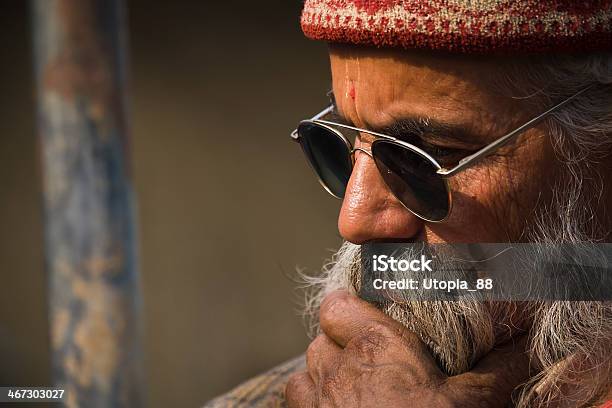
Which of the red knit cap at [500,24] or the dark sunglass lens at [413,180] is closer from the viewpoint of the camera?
the red knit cap at [500,24]

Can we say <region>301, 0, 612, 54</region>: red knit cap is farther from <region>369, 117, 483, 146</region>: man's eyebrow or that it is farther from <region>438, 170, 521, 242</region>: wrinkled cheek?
<region>438, 170, 521, 242</region>: wrinkled cheek

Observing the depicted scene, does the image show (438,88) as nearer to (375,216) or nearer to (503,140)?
(503,140)

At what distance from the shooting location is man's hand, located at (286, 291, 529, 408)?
6.17 ft

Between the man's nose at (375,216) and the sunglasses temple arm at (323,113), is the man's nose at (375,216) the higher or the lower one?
the lower one

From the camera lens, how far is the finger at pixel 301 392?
6.86 feet

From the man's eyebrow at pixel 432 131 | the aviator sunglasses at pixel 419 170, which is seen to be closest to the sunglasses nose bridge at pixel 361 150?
the aviator sunglasses at pixel 419 170

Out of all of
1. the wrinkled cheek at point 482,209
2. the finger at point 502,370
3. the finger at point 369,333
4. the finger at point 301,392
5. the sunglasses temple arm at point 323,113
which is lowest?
the finger at point 301,392

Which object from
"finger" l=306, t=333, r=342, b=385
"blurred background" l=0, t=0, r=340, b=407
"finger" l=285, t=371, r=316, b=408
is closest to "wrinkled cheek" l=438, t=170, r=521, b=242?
"finger" l=306, t=333, r=342, b=385

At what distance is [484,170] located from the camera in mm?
1921

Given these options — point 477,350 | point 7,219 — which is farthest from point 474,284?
point 7,219

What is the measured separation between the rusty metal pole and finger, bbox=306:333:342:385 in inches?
74.2

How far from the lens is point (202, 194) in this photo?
250 inches

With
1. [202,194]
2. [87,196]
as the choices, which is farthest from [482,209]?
[202,194]

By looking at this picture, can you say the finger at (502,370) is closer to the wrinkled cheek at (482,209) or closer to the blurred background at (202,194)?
the wrinkled cheek at (482,209)
